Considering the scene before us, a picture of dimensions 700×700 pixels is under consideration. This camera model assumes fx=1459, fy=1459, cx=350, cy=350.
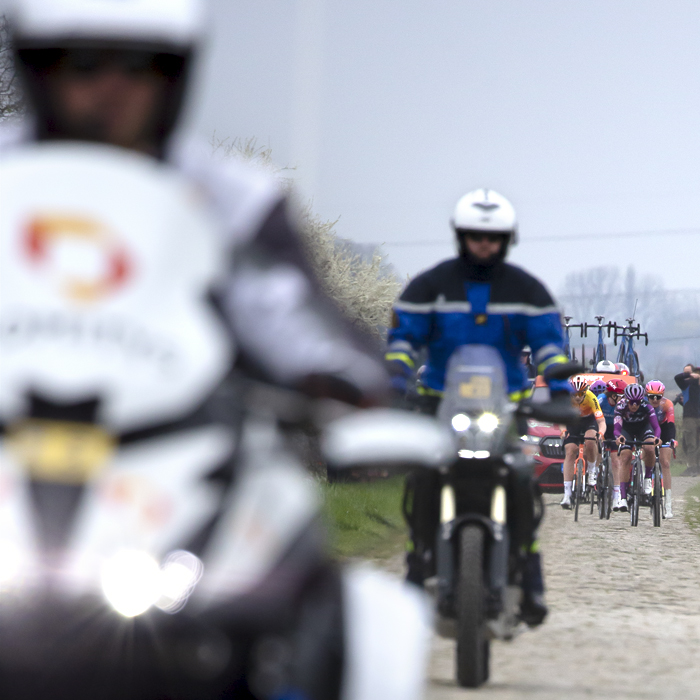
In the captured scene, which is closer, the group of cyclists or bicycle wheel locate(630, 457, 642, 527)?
bicycle wheel locate(630, 457, 642, 527)

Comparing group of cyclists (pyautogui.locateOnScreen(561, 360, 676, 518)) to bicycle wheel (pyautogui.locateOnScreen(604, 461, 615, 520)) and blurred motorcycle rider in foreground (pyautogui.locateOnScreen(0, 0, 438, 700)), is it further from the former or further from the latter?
blurred motorcycle rider in foreground (pyautogui.locateOnScreen(0, 0, 438, 700))

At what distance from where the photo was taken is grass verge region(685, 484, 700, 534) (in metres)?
17.1

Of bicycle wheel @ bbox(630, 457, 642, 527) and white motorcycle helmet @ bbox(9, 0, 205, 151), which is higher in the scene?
bicycle wheel @ bbox(630, 457, 642, 527)

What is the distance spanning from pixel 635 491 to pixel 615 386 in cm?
323

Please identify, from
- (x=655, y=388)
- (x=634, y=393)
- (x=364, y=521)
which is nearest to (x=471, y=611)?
(x=364, y=521)

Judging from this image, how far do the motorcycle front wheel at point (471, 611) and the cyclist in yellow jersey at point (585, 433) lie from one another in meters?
12.5

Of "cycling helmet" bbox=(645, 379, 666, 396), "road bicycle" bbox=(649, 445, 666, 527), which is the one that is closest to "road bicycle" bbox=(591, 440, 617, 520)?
"road bicycle" bbox=(649, 445, 666, 527)

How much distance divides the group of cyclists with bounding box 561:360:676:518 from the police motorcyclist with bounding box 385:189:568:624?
10.2 meters

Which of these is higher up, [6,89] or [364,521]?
[6,89]

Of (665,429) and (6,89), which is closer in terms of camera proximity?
(6,89)

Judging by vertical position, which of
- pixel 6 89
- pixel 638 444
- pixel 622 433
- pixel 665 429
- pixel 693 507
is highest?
pixel 6 89

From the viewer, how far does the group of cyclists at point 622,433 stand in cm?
1725

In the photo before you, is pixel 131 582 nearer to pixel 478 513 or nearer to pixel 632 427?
pixel 478 513

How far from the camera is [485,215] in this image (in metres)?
6.05
